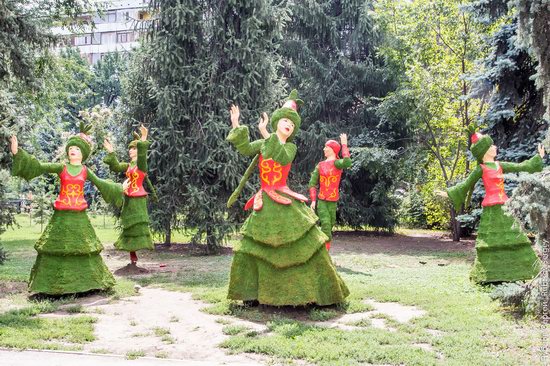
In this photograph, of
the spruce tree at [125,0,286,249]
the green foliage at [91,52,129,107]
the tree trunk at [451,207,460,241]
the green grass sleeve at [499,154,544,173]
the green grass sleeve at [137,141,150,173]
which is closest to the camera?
the green grass sleeve at [499,154,544,173]

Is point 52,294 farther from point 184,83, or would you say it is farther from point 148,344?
point 184,83

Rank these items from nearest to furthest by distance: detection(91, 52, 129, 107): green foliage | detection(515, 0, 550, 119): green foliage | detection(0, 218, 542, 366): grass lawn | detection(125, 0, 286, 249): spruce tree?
detection(0, 218, 542, 366): grass lawn < detection(515, 0, 550, 119): green foliage < detection(125, 0, 286, 249): spruce tree < detection(91, 52, 129, 107): green foliage

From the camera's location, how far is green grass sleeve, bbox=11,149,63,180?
811 centimetres

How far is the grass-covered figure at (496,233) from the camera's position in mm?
8422

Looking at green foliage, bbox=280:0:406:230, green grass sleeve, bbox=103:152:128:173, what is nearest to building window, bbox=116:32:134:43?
green foliage, bbox=280:0:406:230

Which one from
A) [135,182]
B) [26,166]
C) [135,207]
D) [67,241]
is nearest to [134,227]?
[135,207]

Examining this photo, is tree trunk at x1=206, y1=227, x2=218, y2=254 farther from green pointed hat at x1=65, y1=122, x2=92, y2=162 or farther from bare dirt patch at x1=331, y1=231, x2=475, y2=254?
green pointed hat at x1=65, y1=122, x2=92, y2=162

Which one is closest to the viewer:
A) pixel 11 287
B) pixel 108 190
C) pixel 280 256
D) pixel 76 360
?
pixel 76 360

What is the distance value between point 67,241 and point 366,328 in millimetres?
4641

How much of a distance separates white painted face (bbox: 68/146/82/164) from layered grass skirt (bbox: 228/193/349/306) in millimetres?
3197

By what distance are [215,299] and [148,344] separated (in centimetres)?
233

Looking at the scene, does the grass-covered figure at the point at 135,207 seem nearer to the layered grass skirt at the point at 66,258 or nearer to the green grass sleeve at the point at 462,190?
the layered grass skirt at the point at 66,258

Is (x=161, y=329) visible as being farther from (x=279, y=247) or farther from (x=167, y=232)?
(x=167, y=232)

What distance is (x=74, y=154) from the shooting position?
28.8ft
